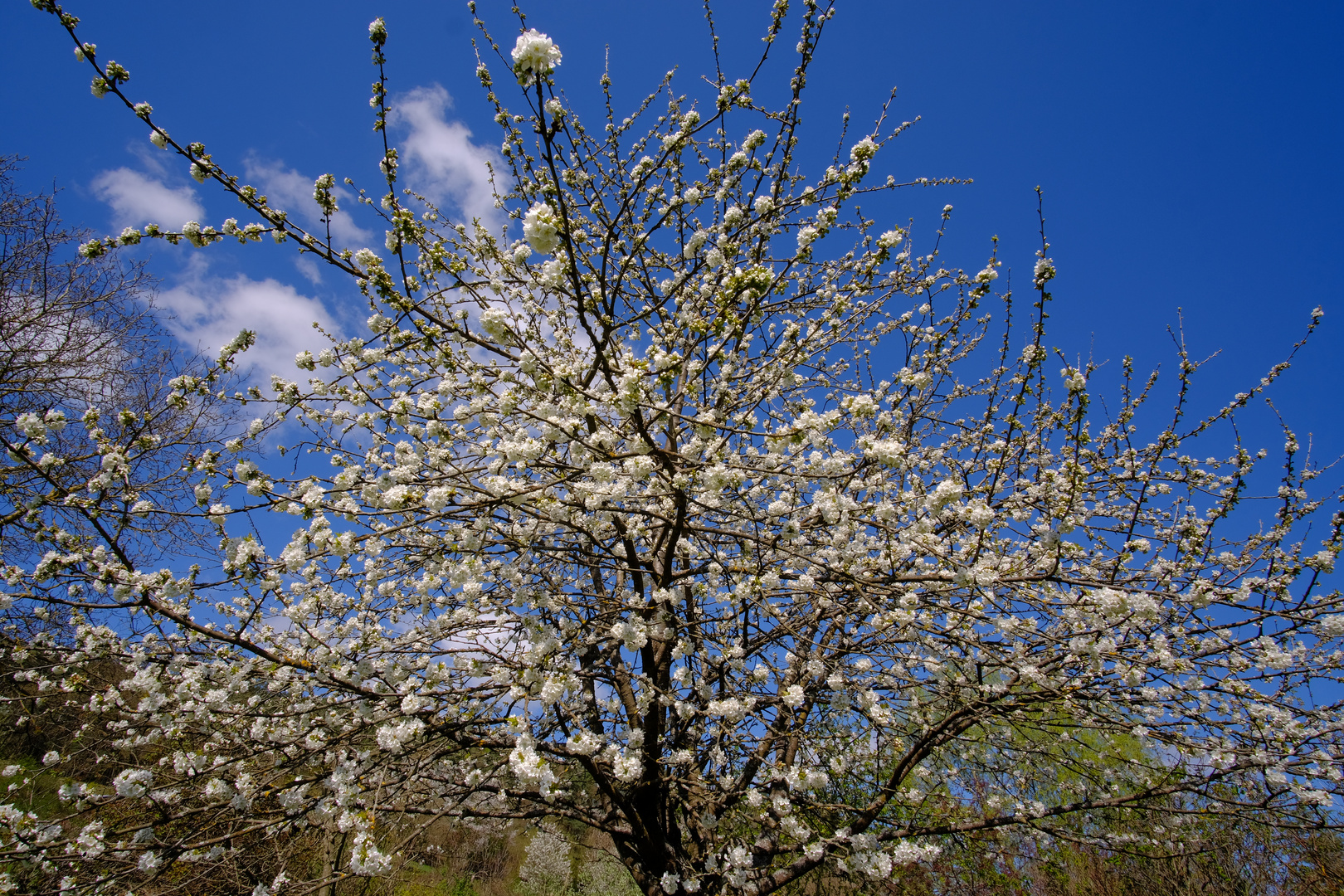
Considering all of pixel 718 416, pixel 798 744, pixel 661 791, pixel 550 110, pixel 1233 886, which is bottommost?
pixel 1233 886

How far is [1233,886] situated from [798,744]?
691 centimetres

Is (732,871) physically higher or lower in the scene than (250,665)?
lower

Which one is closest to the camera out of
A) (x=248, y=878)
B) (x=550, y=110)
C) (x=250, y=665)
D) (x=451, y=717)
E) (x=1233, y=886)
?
(x=550, y=110)

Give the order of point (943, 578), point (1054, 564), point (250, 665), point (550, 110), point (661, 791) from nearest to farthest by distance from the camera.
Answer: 1. point (550, 110)
2. point (1054, 564)
3. point (943, 578)
4. point (250, 665)
5. point (661, 791)

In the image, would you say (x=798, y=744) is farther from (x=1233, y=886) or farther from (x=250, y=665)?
(x=1233, y=886)

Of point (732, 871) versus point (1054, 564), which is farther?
point (732, 871)

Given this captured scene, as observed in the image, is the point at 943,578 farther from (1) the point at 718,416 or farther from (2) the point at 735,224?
(2) the point at 735,224

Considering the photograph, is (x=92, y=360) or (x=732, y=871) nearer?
(x=732, y=871)

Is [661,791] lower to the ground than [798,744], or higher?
lower

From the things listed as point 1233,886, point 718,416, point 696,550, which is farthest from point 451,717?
point 1233,886

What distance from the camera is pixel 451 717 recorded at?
3.39 meters

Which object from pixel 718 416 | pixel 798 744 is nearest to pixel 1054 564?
pixel 718 416

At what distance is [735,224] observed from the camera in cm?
402

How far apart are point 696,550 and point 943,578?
65.3 inches
